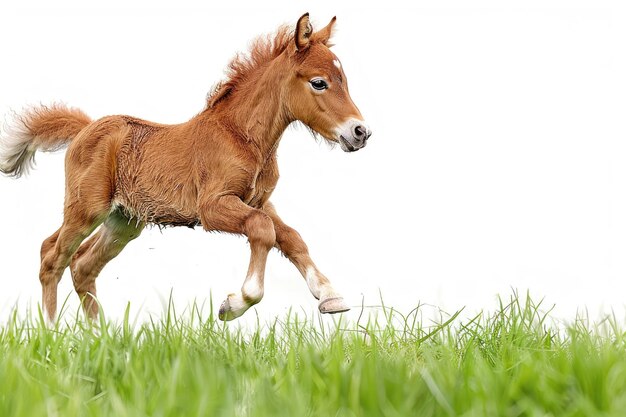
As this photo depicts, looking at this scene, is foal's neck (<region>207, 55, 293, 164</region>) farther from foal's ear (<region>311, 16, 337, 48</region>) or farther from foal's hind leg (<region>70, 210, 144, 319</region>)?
foal's hind leg (<region>70, 210, 144, 319</region>)

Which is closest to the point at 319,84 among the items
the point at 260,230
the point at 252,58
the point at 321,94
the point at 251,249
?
the point at 321,94

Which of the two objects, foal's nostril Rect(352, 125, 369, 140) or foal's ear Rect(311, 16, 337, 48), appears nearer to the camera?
foal's nostril Rect(352, 125, 369, 140)

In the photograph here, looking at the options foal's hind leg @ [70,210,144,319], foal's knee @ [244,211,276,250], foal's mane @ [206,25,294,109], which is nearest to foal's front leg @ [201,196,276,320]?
foal's knee @ [244,211,276,250]

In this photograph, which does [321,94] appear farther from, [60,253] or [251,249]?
[60,253]

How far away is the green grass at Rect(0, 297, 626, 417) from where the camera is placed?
3.11 meters

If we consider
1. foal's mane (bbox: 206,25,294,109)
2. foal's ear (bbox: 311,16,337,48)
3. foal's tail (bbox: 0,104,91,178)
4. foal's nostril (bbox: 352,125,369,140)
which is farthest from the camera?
foal's tail (bbox: 0,104,91,178)

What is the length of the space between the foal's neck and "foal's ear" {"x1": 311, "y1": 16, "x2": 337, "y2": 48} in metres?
0.24

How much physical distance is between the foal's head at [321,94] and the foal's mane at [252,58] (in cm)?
26

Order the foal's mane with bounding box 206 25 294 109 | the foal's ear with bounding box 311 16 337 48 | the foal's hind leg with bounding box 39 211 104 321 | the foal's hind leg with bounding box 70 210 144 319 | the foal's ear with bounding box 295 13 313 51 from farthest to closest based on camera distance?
the foal's hind leg with bounding box 70 210 144 319, the foal's hind leg with bounding box 39 211 104 321, the foal's mane with bounding box 206 25 294 109, the foal's ear with bounding box 311 16 337 48, the foal's ear with bounding box 295 13 313 51

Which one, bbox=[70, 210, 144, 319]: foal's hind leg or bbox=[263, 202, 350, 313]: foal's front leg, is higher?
bbox=[70, 210, 144, 319]: foal's hind leg

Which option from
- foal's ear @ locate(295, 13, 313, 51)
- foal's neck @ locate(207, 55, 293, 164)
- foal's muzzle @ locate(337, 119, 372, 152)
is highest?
foal's ear @ locate(295, 13, 313, 51)

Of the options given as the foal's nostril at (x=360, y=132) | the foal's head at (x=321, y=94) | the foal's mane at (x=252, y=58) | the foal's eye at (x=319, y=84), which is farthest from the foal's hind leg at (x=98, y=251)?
the foal's nostril at (x=360, y=132)

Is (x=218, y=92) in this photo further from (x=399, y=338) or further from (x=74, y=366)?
(x=74, y=366)

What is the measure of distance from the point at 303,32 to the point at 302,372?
2178 millimetres
